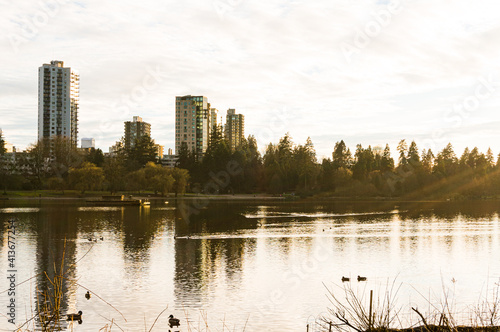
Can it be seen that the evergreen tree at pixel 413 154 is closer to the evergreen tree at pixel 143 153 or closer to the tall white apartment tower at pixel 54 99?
the evergreen tree at pixel 143 153

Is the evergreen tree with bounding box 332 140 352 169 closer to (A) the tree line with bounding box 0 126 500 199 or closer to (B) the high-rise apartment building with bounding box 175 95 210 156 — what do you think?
(A) the tree line with bounding box 0 126 500 199

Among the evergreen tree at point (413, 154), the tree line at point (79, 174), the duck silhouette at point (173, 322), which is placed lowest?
the duck silhouette at point (173, 322)

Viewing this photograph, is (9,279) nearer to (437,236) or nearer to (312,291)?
(312,291)

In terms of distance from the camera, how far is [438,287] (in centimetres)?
2041

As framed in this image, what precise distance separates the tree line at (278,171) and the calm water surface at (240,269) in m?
59.5

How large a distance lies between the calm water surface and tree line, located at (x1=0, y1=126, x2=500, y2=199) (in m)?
59.5

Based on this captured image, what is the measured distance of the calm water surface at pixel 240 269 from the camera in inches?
659

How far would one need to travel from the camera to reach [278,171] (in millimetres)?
127688

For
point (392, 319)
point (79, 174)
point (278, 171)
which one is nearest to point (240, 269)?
point (392, 319)

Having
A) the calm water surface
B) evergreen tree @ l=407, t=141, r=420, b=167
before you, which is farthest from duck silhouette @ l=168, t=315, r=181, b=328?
evergreen tree @ l=407, t=141, r=420, b=167

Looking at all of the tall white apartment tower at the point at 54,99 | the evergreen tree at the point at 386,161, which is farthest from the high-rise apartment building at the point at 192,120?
the evergreen tree at the point at 386,161

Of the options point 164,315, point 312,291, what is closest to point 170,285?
point 164,315

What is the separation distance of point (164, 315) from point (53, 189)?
3690 inches

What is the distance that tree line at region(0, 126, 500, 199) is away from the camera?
104 m
